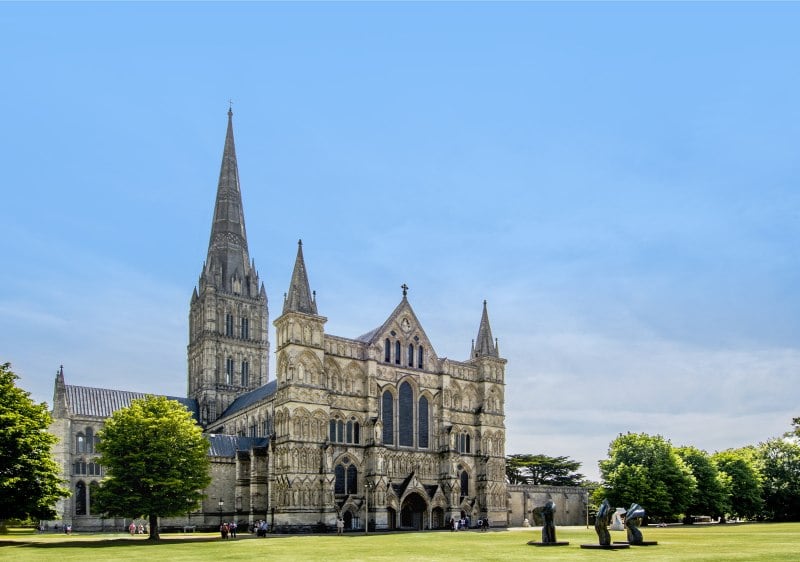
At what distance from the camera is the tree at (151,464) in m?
55.3

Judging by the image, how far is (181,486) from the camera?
184 ft

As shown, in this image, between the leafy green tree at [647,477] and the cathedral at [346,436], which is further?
the leafy green tree at [647,477]

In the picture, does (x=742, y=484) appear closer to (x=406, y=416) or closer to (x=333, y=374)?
(x=406, y=416)

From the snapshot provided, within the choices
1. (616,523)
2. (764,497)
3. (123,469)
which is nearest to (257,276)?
(123,469)

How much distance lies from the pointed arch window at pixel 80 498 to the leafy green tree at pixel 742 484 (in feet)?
234

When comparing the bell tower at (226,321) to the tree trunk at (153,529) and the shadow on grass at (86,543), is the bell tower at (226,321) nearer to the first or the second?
the tree trunk at (153,529)

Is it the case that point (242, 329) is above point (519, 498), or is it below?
above

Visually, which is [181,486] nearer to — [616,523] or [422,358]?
[422,358]

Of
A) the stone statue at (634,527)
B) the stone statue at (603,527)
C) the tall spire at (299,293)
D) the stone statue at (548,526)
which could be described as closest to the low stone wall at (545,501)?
the tall spire at (299,293)

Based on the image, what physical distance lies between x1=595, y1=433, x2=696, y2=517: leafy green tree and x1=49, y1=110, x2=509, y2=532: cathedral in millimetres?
12814

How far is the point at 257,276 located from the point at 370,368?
42.2 m

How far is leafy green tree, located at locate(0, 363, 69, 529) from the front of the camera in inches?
1857

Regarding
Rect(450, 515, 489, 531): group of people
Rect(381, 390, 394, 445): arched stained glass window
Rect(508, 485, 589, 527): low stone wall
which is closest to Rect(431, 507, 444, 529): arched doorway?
Rect(450, 515, 489, 531): group of people

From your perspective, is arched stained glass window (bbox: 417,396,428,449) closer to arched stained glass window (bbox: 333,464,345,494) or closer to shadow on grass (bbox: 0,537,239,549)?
arched stained glass window (bbox: 333,464,345,494)
